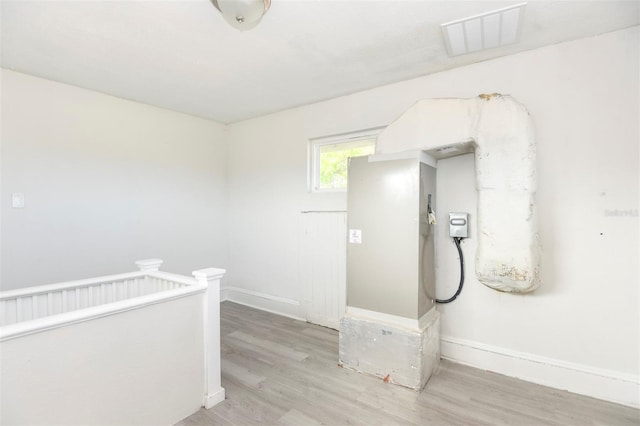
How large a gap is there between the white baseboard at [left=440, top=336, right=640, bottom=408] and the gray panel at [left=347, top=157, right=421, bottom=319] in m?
0.71

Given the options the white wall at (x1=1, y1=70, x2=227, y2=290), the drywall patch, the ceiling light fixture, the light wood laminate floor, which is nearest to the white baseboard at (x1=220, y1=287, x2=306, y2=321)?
the white wall at (x1=1, y1=70, x2=227, y2=290)

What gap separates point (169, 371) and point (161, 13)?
216 centimetres

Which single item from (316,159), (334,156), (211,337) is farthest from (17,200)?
(334,156)

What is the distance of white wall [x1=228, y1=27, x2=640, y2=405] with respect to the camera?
2115 mm

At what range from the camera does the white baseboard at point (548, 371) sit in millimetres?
2100

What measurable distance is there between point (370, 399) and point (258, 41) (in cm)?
261

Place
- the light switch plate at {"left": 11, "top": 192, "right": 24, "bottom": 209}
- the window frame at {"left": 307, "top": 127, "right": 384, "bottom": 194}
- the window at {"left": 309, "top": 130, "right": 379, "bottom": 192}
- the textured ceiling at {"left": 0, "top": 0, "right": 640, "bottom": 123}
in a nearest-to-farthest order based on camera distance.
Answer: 1. the textured ceiling at {"left": 0, "top": 0, "right": 640, "bottom": 123}
2. the light switch plate at {"left": 11, "top": 192, "right": 24, "bottom": 209}
3. the window at {"left": 309, "top": 130, "right": 379, "bottom": 192}
4. the window frame at {"left": 307, "top": 127, "right": 384, "bottom": 194}

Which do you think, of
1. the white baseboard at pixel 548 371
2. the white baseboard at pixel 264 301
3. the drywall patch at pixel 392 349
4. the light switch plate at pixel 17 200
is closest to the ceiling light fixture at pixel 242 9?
the drywall patch at pixel 392 349

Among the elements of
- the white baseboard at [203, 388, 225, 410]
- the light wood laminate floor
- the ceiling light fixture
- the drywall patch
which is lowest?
the light wood laminate floor

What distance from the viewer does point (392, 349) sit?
238 centimetres

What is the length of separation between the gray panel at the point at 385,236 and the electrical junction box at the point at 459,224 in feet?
1.65

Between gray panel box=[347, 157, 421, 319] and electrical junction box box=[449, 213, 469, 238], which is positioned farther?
electrical junction box box=[449, 213, 469, 238]

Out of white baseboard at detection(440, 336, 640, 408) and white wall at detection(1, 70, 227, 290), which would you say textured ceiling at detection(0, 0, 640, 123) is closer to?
white wall at detection(1, 70, 227, 290)

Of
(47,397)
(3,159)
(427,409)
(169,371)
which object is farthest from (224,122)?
(427,409)
